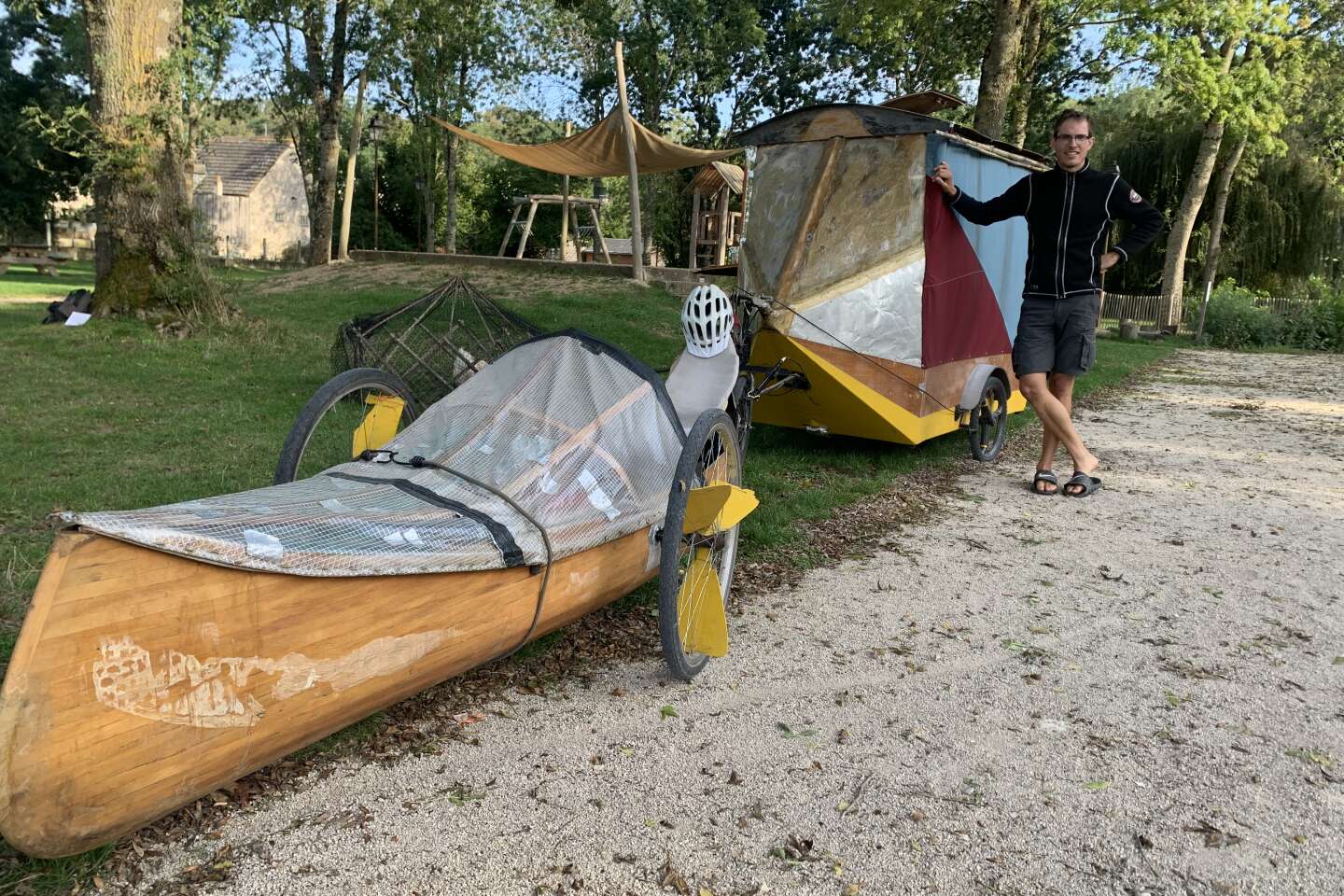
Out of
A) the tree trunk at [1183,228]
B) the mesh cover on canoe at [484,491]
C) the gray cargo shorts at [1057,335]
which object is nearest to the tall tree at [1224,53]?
the tree trunk at [1183,228]

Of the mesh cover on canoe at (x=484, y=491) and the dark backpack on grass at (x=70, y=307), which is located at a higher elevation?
the dark backpack on grass at (x=70, y=307)

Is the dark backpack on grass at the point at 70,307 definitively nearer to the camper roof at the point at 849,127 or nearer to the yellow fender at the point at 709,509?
the camper roof at the point at 849,127

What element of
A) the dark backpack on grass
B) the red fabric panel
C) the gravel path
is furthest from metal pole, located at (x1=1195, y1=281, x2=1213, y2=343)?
the dark backpack on grass

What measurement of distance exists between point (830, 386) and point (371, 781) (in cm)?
429

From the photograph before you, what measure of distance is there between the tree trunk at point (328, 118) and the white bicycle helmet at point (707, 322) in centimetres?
1969

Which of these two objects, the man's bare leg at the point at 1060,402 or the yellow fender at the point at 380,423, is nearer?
the yellow fender at the point at 380,423

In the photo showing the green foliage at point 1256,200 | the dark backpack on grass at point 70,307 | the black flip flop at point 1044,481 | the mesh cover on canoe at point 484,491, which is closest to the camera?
the mesh cover on canoe at point 484,491

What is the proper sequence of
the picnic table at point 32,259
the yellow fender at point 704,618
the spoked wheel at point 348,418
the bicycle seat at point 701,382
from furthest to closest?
the picnic table at point 32,259 → the bicycle seat at point 701,382 → the spoked wheel at point 348,418 → the yellow fender at point 704,618

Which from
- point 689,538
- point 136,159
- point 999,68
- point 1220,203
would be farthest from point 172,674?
point 1220,203

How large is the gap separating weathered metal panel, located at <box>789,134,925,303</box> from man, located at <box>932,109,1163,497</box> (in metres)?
0.23

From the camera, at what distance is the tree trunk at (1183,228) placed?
21.1 m

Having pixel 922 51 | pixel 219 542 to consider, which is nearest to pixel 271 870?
pixel 219 542

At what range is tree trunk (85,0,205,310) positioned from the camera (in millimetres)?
9953

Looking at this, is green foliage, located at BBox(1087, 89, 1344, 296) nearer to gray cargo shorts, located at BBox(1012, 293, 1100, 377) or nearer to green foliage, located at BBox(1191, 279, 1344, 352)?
green foliage, located at BBox(1191, 279, 1344, 352)
